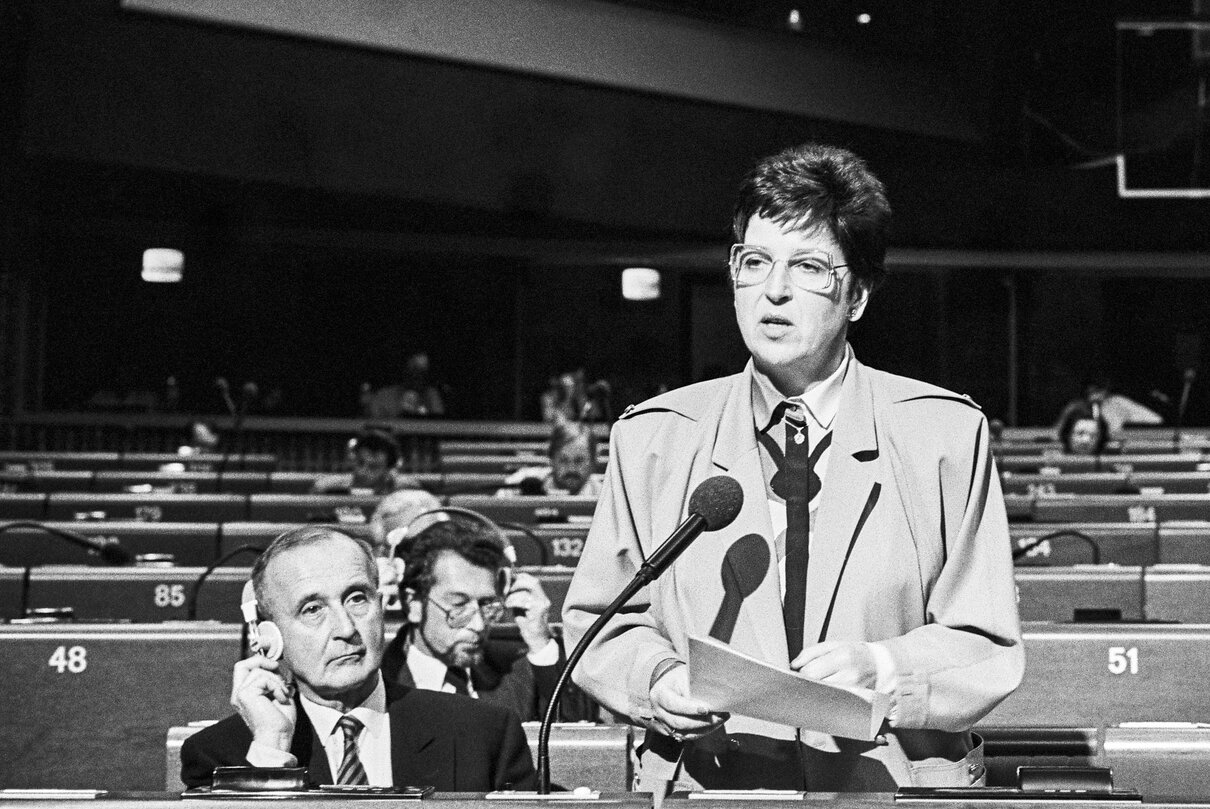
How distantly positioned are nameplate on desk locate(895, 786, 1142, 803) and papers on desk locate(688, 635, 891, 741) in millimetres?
200

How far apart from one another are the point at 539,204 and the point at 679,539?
14.9 metres

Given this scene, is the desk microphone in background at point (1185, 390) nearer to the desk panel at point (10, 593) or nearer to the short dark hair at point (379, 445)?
the short dark hair at point (379, 445)

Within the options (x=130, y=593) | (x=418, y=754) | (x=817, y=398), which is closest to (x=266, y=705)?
(x=418, y=754)

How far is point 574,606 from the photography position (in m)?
2.09

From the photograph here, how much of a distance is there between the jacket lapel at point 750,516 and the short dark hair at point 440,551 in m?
2.08

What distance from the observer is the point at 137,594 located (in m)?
5.55

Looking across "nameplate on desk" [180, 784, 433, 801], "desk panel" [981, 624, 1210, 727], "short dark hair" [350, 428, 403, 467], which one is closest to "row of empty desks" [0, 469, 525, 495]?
"short dark hair" [350, 428, 403, 467]

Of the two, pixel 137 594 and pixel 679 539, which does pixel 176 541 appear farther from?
pixel 679 539

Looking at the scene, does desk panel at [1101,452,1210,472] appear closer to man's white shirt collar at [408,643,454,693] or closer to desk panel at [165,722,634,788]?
man's white shirt collar at [408,643,454,693]

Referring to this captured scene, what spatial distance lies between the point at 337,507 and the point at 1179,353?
1224 centimetres

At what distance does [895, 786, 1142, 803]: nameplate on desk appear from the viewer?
157 cm

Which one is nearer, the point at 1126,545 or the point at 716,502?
the point at 716,502

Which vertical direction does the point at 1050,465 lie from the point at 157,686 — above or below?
above

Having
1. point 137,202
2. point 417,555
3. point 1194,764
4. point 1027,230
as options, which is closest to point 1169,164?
point 1027,230
